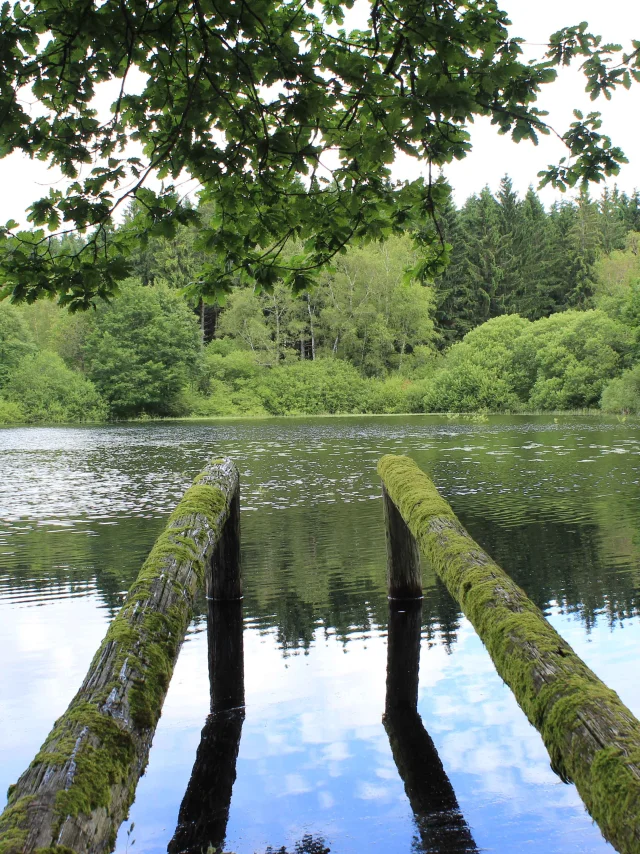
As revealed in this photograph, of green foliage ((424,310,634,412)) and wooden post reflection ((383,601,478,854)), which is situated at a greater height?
green foliage ((424,310,634,412))

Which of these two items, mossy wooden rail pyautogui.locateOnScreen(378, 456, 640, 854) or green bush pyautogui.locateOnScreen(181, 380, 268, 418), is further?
green bush pyautogui.locateOnScreen(181, 380, 268, 418)

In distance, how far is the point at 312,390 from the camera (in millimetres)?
66938

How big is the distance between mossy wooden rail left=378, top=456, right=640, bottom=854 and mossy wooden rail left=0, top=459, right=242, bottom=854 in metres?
1.51

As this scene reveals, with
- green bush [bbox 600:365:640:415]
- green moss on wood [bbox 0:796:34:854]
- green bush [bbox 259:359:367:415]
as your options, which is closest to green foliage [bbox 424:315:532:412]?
green bush [bbox 259:359:367:415]

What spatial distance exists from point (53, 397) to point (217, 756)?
56.7m

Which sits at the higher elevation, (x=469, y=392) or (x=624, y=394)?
(x=469, y=392)

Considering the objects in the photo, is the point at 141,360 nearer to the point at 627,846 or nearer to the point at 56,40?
the point at 56,40

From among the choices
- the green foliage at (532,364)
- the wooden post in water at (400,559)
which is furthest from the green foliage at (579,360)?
the wooden post in water at (400,559)

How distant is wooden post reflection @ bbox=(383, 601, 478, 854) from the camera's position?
392 cm

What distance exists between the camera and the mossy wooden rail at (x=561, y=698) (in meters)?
2.29

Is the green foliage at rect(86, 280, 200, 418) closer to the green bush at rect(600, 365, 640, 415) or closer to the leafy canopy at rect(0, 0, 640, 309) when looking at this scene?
the green bush at rect(600, 365, 640, 415)

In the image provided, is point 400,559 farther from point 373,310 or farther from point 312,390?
point 373,310

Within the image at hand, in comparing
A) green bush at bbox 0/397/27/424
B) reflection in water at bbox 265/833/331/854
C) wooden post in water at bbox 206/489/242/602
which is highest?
green bush at bbox 0/397/27/424

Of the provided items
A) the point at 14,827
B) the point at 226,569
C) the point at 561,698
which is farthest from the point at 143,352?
the point at 14,827
